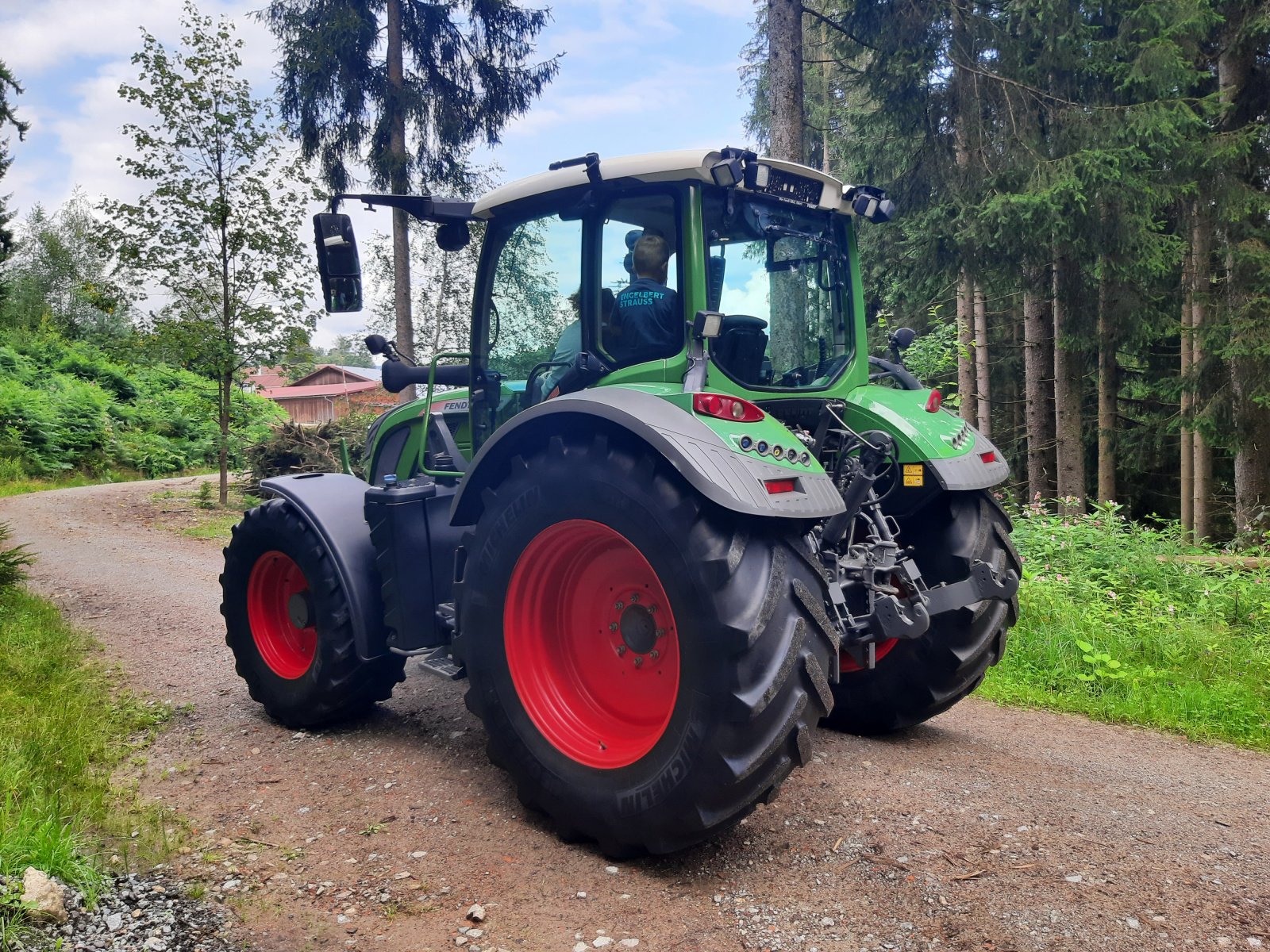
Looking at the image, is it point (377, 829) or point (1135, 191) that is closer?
point (377, 829)

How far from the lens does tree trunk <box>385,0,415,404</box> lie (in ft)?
49.8

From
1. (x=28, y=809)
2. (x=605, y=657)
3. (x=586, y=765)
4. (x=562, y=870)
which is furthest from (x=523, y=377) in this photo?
(x=28, y=809)

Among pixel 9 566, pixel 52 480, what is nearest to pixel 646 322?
pixel 9 566

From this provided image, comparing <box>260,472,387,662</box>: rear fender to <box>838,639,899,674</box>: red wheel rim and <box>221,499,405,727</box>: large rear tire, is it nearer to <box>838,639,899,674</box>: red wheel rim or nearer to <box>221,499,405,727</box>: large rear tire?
<box>221,499,405,727</box>: large rear tire

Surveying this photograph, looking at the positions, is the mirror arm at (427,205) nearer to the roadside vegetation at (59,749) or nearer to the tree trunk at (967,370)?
the roadside vegetation at (59,749)

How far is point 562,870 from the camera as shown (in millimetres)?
3051

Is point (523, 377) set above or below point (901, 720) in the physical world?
above

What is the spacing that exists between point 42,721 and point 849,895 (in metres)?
3.72

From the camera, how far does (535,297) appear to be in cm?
412

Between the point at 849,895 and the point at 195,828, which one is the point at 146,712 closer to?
the point at 195,828

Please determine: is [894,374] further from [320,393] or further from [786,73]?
[320,393]

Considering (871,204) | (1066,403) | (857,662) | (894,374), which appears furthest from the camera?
(1066,403)

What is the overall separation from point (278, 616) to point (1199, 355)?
1292 cm

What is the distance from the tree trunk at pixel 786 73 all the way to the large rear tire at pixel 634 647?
724 cm
